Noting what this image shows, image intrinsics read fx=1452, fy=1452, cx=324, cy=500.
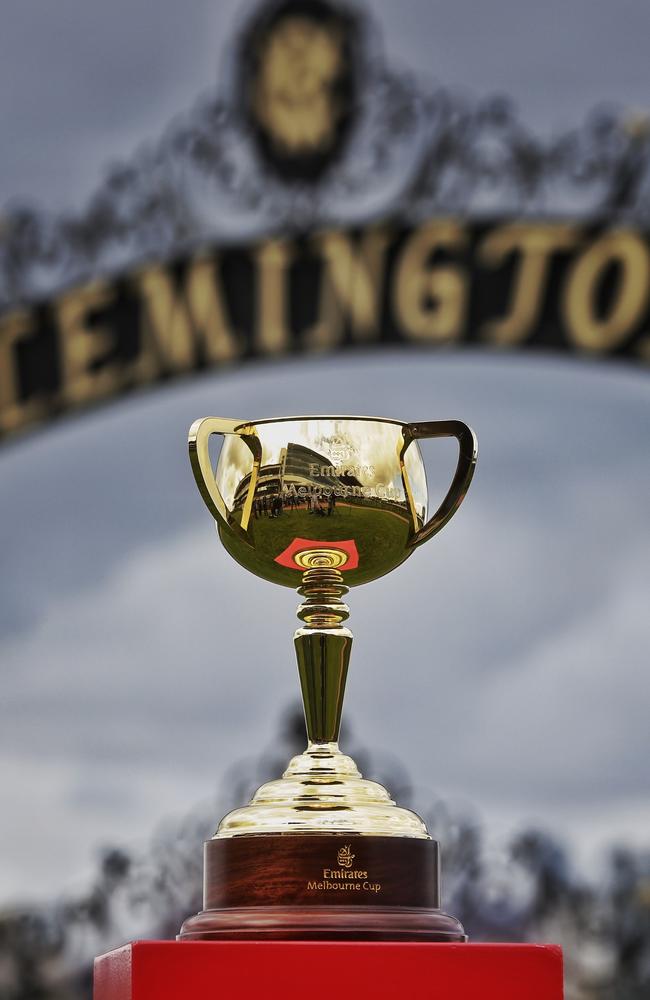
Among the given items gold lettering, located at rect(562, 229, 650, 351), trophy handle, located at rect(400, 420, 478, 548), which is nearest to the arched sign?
gold lettering, located at rect(562, 229, 650, 351)

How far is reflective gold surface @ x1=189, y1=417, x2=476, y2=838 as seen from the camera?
1026 mm

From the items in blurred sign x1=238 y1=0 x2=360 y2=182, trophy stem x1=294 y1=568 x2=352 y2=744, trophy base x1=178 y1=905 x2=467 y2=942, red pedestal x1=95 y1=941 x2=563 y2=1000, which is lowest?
red pedestal x1=95 y1=941 x2=563 y2=1000

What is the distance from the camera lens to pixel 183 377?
316 centimetres

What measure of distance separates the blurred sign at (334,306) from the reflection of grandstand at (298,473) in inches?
80.3

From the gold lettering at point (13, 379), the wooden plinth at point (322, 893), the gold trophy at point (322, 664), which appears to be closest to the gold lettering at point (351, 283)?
the gold lettering at point (13, 379)

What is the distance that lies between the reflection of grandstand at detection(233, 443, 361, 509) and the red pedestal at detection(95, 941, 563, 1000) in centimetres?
31

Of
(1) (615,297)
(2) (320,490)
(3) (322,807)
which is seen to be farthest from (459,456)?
(1) (615,297)

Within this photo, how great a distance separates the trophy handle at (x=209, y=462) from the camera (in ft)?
3.37

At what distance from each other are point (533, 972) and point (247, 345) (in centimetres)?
229

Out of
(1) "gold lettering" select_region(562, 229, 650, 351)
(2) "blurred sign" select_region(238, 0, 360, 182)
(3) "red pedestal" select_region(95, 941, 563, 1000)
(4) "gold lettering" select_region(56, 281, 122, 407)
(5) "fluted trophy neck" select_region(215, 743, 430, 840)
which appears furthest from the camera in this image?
(4) "gold lettering" select_region(56, 281, 122, 407)

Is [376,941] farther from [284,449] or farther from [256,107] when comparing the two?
[256,107]

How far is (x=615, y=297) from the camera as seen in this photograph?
2992mm

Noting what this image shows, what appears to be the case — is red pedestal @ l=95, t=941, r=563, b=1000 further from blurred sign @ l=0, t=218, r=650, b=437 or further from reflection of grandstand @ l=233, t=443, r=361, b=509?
blurred sign @ l=0, t=218, r=650, b=437

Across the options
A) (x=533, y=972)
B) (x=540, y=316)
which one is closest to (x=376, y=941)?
(x=533, y=972)
